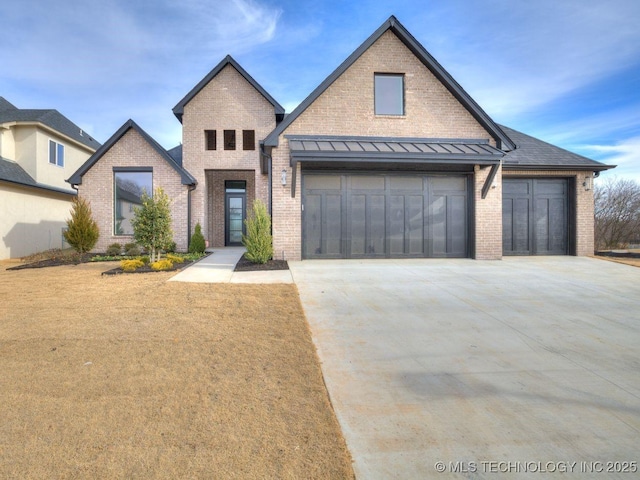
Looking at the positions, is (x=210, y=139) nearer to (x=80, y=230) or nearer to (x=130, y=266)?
(x=80, y=230)

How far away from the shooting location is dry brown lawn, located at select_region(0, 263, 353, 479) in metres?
2.07

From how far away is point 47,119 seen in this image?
17453 millimetres

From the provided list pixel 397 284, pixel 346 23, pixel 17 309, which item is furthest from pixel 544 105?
pixel 17 309

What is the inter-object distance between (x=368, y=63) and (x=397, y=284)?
748 cm

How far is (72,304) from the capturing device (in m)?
5.77

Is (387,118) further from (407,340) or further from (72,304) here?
(72,304)

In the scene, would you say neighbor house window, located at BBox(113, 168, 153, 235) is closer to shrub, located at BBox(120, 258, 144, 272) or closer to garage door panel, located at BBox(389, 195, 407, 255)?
shrub, located at BBox(120, 258, 144, 272)

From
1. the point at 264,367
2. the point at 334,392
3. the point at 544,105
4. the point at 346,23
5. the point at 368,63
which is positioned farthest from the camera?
the point at 544,105

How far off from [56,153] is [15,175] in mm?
4078

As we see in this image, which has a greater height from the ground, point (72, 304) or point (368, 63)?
point (368, 63)

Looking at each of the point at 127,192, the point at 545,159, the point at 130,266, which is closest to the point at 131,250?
the point at 127,192

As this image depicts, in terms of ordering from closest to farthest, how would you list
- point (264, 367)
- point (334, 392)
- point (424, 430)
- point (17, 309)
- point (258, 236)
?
point (424, 430) → point (334, 392) → point (264, 367) → point (17, 309) → point (258, 236)

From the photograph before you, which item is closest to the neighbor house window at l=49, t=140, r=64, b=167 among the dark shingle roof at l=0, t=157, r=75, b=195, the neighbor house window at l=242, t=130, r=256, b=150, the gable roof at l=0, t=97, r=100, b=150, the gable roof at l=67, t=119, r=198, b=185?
the gable roof at l=0, t=97, r=100, b=150

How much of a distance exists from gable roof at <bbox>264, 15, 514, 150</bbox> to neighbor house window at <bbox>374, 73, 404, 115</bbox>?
0.91m
